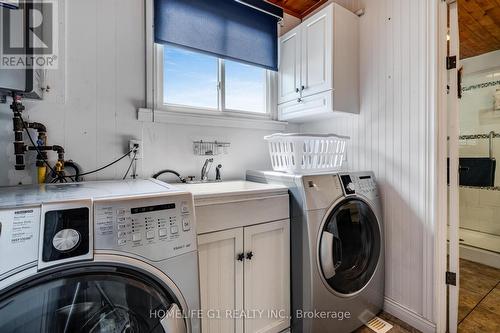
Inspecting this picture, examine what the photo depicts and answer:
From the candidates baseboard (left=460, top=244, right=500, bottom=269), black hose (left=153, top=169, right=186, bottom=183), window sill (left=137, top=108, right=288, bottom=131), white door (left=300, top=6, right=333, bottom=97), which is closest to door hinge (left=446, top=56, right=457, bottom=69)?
white door (left=300, top=6, right=333, bottom=97)

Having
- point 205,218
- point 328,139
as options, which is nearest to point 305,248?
point 205,218

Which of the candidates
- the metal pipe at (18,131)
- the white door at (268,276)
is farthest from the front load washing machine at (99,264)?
the metal pipe at (18,131)

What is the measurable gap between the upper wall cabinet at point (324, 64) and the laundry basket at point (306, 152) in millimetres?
296

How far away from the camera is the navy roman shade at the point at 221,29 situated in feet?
5.25

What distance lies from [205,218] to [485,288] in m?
2.48

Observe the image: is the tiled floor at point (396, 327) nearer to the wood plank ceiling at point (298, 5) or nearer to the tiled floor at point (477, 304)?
the tiled floor at point (477, 304)

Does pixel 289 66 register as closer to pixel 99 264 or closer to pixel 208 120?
pixel 208 120

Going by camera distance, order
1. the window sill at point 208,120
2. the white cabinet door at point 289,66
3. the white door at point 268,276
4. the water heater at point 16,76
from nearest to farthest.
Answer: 1. the water heater at point 16,76
2. the white door at point 268,276
3. the window sill at point 208,120
4. the white cabinet door at point 289,66

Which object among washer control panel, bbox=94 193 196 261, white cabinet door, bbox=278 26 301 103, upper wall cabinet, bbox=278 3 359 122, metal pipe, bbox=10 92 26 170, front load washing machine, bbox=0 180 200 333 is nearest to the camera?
front load washing machine, bbox=0 180 200 333

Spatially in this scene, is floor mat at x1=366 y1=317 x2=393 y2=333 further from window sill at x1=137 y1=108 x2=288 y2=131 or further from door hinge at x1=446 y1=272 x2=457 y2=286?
A: window sill at x1=137 y1=108 x2=288 y2=131

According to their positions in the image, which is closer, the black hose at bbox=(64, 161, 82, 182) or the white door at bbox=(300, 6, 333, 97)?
the black hose at bbox=(64, 161, 82, 182)

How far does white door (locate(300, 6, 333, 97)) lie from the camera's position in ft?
5.67

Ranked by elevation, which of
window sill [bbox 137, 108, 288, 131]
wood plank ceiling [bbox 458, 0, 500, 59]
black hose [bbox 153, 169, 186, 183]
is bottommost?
black hose [bbox 153, 169, 186, 183]

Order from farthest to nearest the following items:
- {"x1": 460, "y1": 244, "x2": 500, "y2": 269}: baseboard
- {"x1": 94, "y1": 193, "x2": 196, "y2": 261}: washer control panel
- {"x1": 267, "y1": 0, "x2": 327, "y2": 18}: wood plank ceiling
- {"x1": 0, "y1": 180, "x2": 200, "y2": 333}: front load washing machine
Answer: {"x1": 460, "y1": 244, "x2": 500, "y2": 269}: baseboard
{"x1": 267, "y1": 0, "x2": 327, "y2": 18}: wood plank ceiling
{"x1": 94, "y1": 193, "x2": 196, "y2": 261}: washer control panel
{"x1": 0, "y1": 180, "x2": 200, "y2": 333}: front load washing machine
